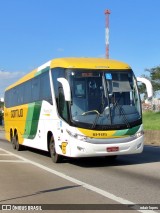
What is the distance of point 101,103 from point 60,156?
2605mm

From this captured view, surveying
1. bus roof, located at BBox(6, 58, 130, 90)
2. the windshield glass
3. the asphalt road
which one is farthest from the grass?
the windshield glass

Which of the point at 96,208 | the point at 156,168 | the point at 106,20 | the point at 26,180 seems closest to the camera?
the point at 96,208

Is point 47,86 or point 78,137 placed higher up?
point 47,86

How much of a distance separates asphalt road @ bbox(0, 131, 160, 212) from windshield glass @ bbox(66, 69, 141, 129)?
1417mm

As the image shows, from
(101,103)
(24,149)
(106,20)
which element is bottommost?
(24,149)

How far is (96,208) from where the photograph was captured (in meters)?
8.10

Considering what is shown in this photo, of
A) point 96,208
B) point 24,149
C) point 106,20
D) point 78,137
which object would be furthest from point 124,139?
point 106,20

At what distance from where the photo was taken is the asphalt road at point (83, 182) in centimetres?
885

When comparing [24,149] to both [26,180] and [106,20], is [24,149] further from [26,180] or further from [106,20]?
[106,20]

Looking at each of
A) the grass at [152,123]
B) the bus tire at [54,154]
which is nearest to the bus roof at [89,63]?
the bus tire at [54,154]

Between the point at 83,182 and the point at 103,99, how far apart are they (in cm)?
358

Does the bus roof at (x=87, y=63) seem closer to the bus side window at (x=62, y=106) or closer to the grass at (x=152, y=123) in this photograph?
A: the bus side window at (x=62, y=106)

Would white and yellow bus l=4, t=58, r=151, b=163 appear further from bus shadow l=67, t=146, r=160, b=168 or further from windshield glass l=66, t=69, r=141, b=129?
bus shadow l=67, t=146, r=160, b=168

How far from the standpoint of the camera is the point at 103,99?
14.0 meters
